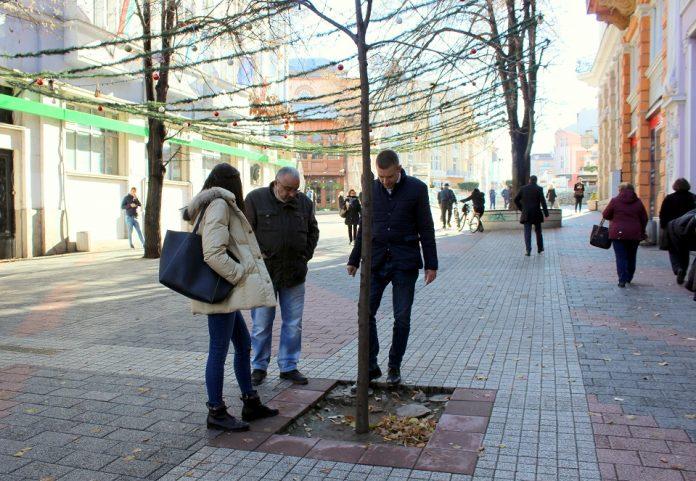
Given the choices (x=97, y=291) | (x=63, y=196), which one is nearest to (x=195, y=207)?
(x=97, y=291)

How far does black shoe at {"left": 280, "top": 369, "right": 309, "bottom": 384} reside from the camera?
16.8 ft

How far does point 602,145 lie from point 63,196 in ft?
102

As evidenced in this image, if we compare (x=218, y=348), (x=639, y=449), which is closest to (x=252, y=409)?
(x=218, y=348)

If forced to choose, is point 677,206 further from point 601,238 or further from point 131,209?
point 131,209

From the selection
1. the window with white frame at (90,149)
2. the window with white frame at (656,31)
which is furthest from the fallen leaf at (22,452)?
the window with white frame at (656,31)

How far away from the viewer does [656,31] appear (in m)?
18.6

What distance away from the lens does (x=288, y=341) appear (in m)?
5.21

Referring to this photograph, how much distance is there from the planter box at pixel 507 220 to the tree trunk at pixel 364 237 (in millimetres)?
19921

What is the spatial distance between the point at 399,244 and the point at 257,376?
1.51 meters

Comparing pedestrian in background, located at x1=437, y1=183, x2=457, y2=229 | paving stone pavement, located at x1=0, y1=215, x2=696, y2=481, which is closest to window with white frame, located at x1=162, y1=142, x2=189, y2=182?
pedestrian in background, located at x1=437, y1=183, x2=457, y2=229

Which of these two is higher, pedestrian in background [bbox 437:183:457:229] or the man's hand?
pedestrian in background [bbox 437:183:457:229]

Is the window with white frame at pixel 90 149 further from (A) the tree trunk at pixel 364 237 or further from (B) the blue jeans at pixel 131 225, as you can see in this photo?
(A) the tree trunk at pixel 364 237

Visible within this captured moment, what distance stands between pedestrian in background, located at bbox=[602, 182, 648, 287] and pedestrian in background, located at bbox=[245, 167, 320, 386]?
6278 mm

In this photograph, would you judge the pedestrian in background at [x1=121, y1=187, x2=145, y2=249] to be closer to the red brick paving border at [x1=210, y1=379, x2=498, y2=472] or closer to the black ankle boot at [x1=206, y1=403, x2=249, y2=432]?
the red brick paving border at [x1=210, y1=379, x2=498, y2=472]
